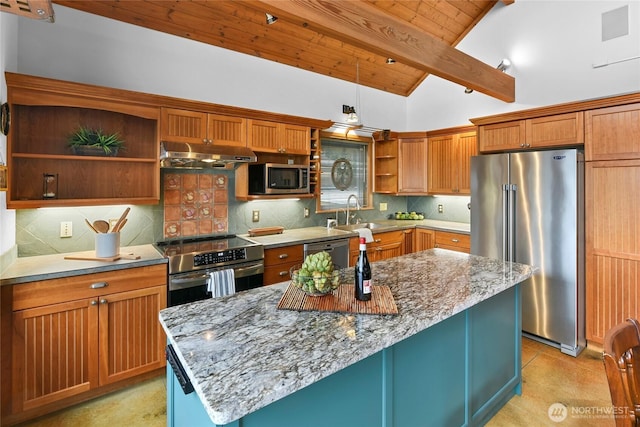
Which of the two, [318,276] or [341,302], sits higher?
[318,276]

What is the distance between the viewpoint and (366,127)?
181 inches

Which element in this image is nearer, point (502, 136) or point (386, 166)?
point (502, 136)

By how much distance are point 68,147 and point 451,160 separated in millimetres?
4312

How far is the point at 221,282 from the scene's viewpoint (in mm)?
2637

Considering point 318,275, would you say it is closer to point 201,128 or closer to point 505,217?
point 201,128

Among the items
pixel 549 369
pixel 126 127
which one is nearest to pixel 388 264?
pixel 549 369

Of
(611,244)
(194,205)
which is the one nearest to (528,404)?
(611,244)

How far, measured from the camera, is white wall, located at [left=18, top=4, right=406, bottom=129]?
2.54m

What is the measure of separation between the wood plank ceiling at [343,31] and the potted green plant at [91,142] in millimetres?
1036

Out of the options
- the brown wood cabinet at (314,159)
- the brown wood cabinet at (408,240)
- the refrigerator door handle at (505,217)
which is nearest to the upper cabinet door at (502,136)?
the refrigerator door handle at (505,217)

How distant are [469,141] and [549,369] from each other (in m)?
2.76

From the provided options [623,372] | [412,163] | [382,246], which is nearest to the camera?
[623,372]

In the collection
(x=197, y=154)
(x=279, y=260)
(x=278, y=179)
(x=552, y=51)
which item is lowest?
(x=279, y=260)

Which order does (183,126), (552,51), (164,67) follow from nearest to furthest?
(183,126) < (164,67) < (552,51)
